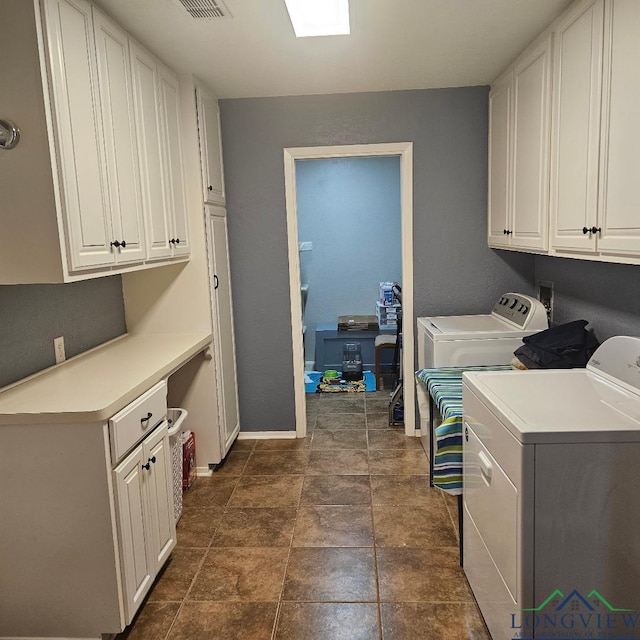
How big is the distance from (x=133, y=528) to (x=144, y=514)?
0.11 m

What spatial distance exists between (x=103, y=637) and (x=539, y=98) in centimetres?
293

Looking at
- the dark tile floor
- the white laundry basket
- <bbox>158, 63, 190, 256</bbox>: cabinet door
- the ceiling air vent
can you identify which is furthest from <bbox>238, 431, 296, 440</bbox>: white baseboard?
the ceiling air vent

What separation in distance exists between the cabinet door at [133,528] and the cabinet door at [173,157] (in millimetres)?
1326

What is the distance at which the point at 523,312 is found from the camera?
3.33 meters

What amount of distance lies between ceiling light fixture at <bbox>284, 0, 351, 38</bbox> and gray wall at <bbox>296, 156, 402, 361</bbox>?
300 cm

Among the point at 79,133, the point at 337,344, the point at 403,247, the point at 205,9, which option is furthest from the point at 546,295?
the point at 79,133

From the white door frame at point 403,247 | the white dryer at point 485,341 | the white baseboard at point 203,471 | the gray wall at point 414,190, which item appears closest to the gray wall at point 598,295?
the white dryer at point 485,341

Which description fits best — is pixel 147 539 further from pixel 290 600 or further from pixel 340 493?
pixel 340 493

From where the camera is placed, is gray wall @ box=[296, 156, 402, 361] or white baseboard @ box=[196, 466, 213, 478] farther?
gray wall @ box=[296, 156, 402, 361]

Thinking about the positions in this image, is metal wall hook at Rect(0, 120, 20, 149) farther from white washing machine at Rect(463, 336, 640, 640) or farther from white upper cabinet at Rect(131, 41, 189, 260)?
white washing machine at Rect(463, 336, 640, 640)

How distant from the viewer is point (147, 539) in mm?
2215

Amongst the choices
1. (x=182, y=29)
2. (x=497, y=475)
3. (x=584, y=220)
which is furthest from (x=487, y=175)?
(x=497, y=475)

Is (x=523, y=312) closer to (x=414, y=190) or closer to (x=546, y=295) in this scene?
(x=546, y=295)

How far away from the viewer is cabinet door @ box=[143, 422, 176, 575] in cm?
225
